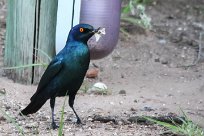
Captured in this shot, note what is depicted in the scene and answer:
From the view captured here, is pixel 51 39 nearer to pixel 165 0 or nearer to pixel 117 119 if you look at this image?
pixel 117 119

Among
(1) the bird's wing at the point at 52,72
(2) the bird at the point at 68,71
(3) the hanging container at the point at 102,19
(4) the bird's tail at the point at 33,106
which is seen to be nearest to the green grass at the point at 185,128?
(2) the bird at the point at 68,71

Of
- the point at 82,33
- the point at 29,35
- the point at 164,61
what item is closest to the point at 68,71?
the point at 82,33

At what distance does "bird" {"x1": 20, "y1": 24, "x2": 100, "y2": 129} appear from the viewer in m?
5.01

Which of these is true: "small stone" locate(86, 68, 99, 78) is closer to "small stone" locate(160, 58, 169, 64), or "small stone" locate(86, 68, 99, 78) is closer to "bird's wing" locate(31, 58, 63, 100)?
"small stone" locate(160, 58, 169, 64)

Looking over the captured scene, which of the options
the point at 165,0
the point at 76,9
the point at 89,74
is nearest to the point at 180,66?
the point at 89,74

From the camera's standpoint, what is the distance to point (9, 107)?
561 centimetres

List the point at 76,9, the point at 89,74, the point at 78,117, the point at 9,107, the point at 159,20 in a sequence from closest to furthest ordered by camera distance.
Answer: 1. the point at 78,117
2. the point at 9,107
3. the point at 76,9
4. the point at 89,74
5. the point at 159,20

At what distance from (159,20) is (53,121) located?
4388 millimetres

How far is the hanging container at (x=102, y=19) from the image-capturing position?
20.7 feet

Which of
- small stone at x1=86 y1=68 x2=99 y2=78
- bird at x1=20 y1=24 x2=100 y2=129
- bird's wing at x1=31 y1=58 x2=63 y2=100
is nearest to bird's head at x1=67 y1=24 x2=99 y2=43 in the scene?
bird at x1=20 y1=24 x2=100 y2=129

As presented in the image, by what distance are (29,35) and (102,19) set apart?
66 centimetres

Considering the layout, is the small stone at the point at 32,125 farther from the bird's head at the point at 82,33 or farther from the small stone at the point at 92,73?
the small stone at the point at 92,73

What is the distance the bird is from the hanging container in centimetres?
117

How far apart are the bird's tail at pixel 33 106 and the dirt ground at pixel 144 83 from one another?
0.09 metres
